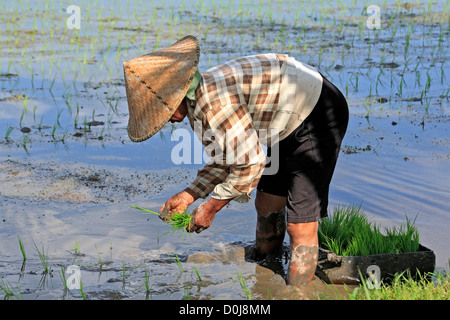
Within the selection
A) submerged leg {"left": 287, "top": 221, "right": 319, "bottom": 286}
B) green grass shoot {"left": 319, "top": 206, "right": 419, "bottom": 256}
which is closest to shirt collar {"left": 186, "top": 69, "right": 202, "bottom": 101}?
submerged leg {"left": 287, "top": 221, "right": 319, "bottom": 286}

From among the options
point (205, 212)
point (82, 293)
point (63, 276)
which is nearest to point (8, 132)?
point (63, 276)

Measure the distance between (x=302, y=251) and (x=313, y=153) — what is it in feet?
1.50

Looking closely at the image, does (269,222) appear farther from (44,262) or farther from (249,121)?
(44,262)

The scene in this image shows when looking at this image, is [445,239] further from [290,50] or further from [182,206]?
[290,50]

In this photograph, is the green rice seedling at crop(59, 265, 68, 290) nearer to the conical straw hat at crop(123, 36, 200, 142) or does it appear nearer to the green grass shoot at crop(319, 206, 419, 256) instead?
the conical straw hat at crop(123, 36, 200, 142)

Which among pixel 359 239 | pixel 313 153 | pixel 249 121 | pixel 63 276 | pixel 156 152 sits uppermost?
pixel 249 121

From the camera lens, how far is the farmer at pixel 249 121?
8.79 feet

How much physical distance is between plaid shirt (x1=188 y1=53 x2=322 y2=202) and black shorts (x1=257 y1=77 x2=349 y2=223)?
194mm

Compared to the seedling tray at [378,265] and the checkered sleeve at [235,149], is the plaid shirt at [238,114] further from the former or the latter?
the seedling tray at [378,265]

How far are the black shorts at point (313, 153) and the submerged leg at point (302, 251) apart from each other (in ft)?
0.14

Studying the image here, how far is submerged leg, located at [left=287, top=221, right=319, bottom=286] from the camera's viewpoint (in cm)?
302

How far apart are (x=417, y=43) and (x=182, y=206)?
636cm

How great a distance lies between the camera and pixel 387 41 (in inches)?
339

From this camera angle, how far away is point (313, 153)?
2986 mm
